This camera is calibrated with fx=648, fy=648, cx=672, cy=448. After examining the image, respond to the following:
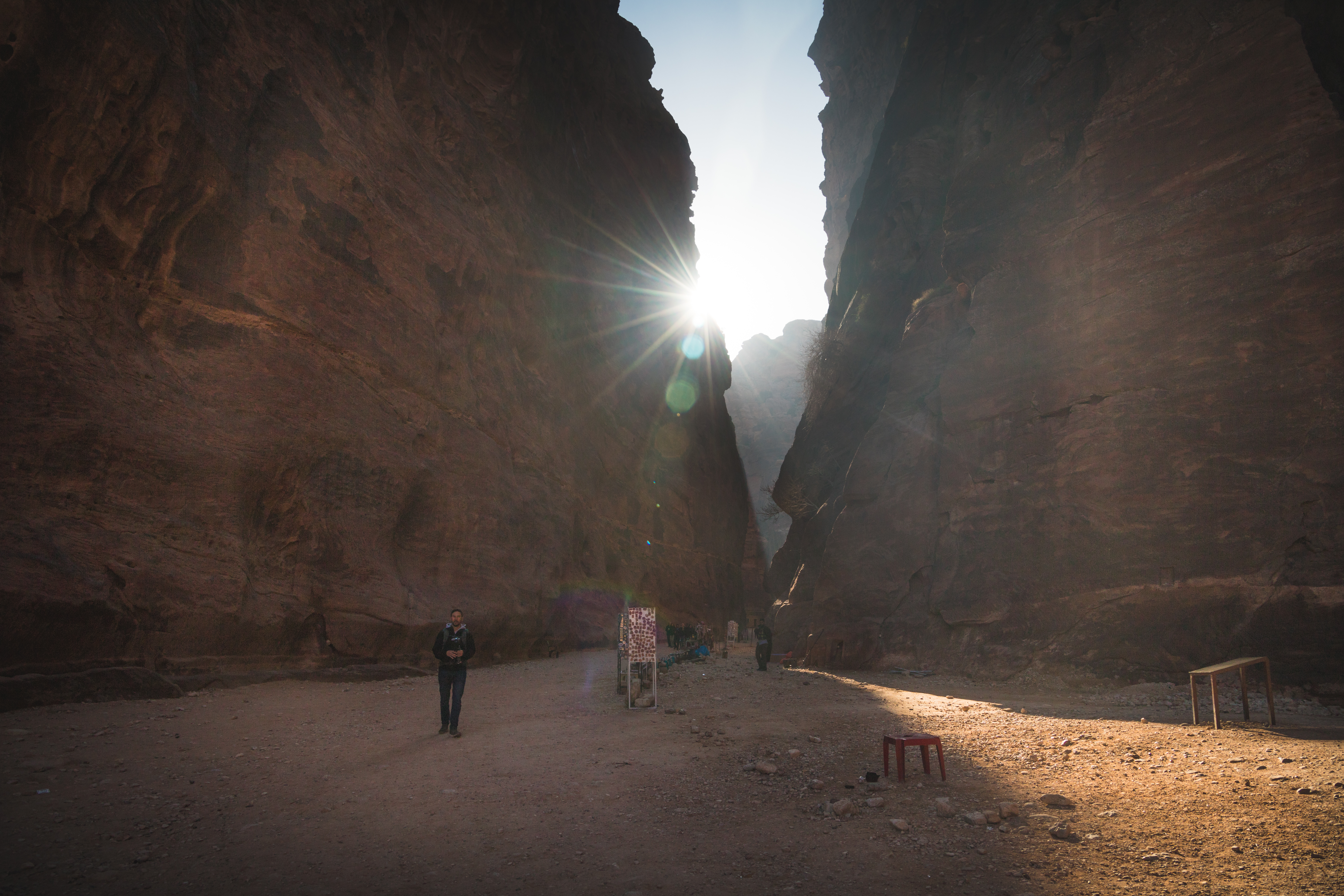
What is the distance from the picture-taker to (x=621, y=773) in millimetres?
6352

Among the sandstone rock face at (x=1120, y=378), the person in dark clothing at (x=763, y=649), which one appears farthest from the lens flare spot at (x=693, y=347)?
the person in dark clothing at (x=763, y=649)

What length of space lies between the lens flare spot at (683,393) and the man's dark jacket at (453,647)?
32.3 metres

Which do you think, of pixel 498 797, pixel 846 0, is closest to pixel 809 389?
pixel 498 797

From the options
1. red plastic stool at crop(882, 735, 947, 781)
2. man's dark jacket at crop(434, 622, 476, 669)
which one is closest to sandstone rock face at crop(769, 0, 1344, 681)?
red plastic stool at crop(882, 735, 947, 781)

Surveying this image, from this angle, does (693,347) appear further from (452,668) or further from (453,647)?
(452,668)

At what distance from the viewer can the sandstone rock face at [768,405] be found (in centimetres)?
9512

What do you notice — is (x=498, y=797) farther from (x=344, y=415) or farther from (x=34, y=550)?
(x=344, y=415)

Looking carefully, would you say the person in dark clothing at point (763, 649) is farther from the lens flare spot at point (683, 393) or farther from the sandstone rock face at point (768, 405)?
the sandstone rock face at point (768, 405)

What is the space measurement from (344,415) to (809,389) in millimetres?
23728

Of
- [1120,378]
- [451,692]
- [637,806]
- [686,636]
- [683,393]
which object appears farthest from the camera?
[683,393]

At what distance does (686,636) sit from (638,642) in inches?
782

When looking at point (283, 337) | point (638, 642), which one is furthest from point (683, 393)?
point (638, 642)

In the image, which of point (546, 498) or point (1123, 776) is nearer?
point (1123, 776)

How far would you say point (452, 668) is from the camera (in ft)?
27.6
